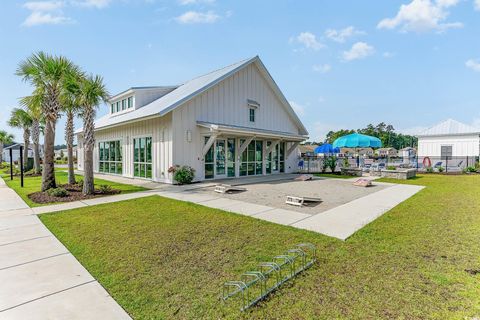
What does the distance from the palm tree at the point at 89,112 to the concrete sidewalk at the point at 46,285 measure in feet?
16.1

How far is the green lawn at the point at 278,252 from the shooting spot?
9.01ft

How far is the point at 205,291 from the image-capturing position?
10.2 feet

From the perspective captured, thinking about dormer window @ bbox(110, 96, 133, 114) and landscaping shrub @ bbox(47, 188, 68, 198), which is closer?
landscaping shrub @ bbox(47, 188, 68, 198)

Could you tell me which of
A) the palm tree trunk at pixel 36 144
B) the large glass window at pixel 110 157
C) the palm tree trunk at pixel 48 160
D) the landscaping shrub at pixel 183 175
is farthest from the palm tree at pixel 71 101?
the palm tree trunk at pixel 36 144

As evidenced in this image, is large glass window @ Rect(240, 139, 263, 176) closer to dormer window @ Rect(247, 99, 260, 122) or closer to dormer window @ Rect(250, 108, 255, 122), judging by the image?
dormer window @ Rect(250, 108, 255, 122)

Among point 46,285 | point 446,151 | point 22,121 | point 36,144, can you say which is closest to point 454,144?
point 446,151

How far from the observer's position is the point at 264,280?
3.08 m

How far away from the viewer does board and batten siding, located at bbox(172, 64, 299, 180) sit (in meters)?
13.2

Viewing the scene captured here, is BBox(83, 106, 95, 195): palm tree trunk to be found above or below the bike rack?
above

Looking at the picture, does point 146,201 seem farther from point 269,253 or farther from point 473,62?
point 473,62

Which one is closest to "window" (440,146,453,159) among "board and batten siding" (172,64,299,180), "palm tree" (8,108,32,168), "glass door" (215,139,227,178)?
"board and batten siding" (172,64,299,180)

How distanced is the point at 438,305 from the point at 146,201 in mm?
8214

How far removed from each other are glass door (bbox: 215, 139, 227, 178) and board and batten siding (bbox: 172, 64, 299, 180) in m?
1.13

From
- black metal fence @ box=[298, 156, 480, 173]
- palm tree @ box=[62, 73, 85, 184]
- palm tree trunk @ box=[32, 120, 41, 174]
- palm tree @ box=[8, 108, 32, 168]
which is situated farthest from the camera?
palm tree @ box=[8, 108, 32, 168]
